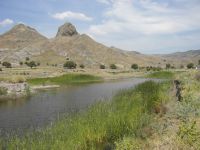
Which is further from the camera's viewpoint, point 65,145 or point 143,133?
point 143,133

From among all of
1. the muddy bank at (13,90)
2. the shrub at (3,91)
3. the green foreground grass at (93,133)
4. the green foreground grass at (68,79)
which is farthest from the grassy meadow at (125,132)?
the green foreground grass at (68,79)

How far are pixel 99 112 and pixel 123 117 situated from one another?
2740 mm

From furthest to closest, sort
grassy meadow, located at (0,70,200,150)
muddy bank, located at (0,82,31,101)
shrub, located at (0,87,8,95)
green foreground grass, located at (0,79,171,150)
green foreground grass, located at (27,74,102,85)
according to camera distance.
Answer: green foreground grass, located at (27,74,102,85) → shrub, located at (0,87,8,95) → muddy bank, located at (0,82,31,101) → green foreground grass, located at (0,79,171,150) → grassy meadow, located at (0,70,200,150)

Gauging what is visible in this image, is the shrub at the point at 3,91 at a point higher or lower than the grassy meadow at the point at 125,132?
lower

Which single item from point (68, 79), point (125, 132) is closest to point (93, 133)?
point (125, 132)

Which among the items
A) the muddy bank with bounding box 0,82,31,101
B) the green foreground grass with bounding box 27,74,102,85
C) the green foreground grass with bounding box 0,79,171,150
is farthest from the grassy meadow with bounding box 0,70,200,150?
the green foreground grass with bounding box 27,74,102,85

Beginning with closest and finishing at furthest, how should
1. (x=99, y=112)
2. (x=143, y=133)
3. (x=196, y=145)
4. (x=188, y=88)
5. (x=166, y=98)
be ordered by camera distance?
1. (x=196, y=145)
2. (x=143, y=133)
3. (x=99, y=112)
4. (x=188, y=88)
5. (x=166, y=98)

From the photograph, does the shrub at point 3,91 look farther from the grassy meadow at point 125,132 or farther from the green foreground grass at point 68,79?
the grassy meadow at point 125,132

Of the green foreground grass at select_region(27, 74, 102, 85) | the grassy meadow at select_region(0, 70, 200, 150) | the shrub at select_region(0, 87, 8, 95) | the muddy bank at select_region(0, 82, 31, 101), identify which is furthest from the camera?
the green foreground grass at select_region(27, 74, 102, 85)

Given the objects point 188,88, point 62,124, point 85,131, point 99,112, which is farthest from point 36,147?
point 188,88

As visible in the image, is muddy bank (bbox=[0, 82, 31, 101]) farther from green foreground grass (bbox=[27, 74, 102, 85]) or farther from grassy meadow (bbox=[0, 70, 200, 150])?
grassy meadow (bbox=[0, 70, 200, 150])

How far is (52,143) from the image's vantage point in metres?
16.3

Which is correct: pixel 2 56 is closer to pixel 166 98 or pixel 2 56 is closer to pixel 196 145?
pixel 166 98

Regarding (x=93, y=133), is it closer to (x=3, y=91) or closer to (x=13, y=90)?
(x=3, y=91)
